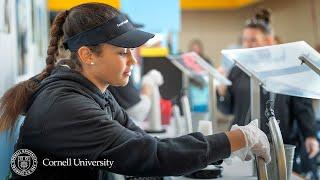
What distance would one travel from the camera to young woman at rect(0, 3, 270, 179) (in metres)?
1.27

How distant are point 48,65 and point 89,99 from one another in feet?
1.05

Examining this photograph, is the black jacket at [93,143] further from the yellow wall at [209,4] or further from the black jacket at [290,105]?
the yellow wall at [209,4]

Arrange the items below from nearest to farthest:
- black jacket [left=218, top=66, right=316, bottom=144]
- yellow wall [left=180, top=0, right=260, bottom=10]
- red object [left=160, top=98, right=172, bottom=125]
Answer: black jacket [left=218, top=66, right=316, bottom=144]
red object [left=160, top=98, right=172, bottom=125]
yellow wall [left=180, top=0, right=260, bottom=10]

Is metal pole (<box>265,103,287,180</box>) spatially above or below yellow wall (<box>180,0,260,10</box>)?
below

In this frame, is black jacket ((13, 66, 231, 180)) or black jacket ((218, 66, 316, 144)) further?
black jacket ((218, 66, 316, 144))

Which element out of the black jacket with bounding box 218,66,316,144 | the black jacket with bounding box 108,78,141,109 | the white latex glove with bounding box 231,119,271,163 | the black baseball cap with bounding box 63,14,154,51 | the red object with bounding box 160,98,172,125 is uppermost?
the black baseball cap with bounding box 63,14,154,51

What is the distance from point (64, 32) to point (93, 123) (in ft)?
1.23

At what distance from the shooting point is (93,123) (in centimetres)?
127

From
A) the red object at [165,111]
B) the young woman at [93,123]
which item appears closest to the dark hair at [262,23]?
the red object at [165,111]

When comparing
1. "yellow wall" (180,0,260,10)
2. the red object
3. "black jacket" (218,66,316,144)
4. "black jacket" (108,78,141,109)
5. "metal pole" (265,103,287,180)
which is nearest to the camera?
"metal pole" (265,103,287,180)

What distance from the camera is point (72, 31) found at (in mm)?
1452

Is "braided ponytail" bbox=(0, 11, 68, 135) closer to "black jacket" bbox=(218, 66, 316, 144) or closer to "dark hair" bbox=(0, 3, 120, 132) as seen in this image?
"dark hair" bbox=(0, 3, 120, 132)

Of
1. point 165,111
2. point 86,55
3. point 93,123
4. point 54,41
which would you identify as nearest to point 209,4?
point 165,111

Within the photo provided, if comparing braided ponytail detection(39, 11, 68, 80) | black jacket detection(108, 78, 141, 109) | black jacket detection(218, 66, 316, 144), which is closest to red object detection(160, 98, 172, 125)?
black jacket detection(218, 66, 316, 144)
